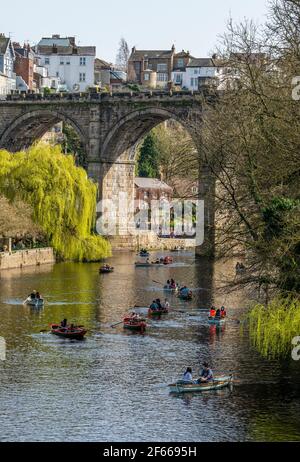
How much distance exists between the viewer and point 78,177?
83688 millimetres

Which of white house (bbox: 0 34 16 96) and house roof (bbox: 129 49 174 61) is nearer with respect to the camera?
white house (bbox: 0 34 16 96)

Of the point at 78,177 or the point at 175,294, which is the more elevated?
the point at 78,177

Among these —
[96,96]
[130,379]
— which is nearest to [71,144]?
[96,96]

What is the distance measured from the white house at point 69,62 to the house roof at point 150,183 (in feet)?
81.2

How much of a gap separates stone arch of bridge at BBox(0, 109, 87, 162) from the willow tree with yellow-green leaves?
53.1 ft

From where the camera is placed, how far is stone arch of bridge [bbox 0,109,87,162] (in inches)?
3932

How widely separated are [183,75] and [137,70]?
9.13 metres

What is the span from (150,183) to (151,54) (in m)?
48.1

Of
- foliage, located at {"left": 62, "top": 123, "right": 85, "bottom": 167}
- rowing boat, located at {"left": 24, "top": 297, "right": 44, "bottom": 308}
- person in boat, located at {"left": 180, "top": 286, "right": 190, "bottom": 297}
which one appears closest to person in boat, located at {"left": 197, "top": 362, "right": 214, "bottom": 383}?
rowing boat, located at {"left": 24, "top": 297, "right": 44, "bottom": 308}

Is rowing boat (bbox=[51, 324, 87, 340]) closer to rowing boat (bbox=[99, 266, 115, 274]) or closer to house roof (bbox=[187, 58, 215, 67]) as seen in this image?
rowing boat (bbox=[99, 266, 115, 274])

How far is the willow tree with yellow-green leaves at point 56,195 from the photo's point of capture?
80438 mm

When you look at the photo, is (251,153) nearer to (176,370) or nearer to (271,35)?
(271,35)

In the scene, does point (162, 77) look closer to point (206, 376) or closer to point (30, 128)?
point (30, 128)
